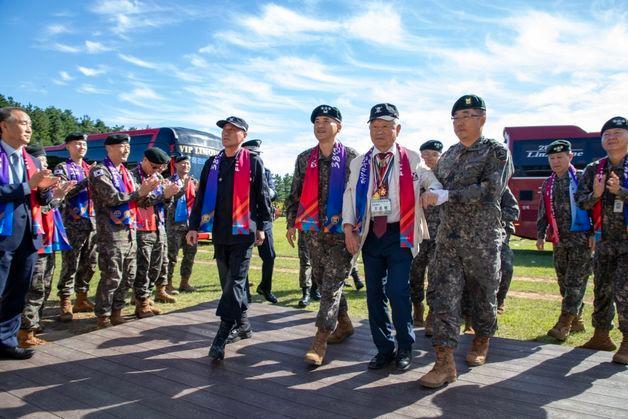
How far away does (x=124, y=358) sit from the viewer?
3.91m

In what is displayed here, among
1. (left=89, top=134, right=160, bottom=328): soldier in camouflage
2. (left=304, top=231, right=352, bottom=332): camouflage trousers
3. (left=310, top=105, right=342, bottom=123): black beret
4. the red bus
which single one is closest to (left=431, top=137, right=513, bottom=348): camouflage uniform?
(left=304, top=231, right=352, bottom=332): camouflage trousers

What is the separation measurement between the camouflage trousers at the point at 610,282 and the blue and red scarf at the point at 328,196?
2590 millimetres

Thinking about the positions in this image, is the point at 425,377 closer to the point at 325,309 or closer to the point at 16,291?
the point at 325,309

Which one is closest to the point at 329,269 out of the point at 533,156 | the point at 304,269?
the point at 304,269

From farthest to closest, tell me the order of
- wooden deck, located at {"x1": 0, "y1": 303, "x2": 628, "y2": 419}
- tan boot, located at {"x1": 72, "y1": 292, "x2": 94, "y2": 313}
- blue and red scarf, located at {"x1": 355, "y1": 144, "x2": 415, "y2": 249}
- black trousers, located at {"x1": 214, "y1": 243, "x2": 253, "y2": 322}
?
tan boot, located at {"x1": 72, "y1": 292, "x2": 94, "y2": 313} → black trousers, located at {"x1": 214, "y1": 243, "x2": 253, "y2": 322} → blue and red scarf, located at {"x1": 355, "y1": 144, "x2": 415, "y2": 249} → wooden deck, located at {"x1": 0, "y1": 303, "x2": 628, "y2": 419}

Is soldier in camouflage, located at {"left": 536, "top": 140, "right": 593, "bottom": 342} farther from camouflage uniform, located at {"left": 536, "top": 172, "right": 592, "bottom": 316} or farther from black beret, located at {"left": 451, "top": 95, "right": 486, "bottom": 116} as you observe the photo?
black beret, located at {"left": 451, "top": 95, "right": 486, "bottom": 116}

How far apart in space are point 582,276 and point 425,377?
284 cm

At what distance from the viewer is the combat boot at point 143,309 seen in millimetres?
5652

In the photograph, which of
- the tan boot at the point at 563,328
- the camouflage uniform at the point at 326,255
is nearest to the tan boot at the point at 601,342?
the tan boot at the point at 563,328

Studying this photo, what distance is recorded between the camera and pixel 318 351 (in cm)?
371

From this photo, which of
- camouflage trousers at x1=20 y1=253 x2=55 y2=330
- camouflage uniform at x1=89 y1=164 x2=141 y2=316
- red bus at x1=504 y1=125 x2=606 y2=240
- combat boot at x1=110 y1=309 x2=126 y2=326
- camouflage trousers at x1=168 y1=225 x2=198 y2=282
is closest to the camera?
camouflage trousers at x1=20 y1=253 x2=55 y2=330

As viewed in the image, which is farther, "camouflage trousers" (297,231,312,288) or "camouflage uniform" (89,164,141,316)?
"camouflage trousers" (297,231,312,288)

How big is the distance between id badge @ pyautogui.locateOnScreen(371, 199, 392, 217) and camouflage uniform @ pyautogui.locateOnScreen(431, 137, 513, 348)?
48 centimetres

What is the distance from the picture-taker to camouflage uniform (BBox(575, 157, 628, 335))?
395cm
